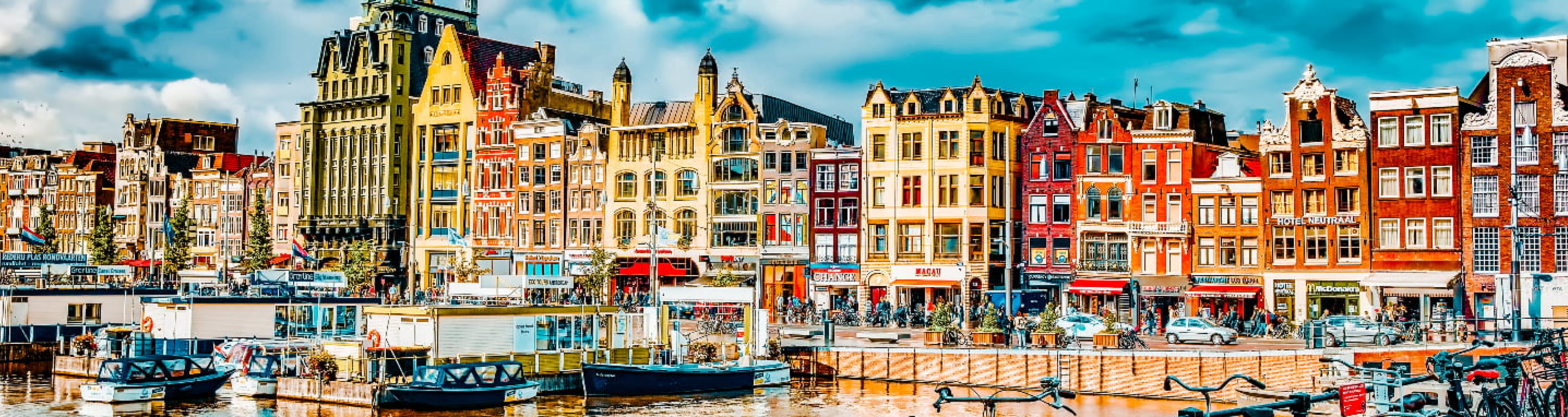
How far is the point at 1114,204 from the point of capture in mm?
74812

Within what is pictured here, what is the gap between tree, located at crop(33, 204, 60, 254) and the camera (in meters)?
120

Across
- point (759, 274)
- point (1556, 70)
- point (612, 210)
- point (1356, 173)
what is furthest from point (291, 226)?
point (1556, 70)

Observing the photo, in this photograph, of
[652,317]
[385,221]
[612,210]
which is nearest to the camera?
[652,317]

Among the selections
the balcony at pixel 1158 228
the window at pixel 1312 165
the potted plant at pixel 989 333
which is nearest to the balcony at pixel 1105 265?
the balcony at pixel 1158 228

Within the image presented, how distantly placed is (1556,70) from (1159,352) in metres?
22.6

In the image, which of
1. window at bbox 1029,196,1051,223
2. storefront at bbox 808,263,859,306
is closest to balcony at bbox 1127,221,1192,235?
window at bbox 1029,196,1051,223

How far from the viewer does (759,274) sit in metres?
85.0

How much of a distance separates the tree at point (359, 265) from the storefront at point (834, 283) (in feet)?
80.0

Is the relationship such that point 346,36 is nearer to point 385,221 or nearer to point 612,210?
point 385,221

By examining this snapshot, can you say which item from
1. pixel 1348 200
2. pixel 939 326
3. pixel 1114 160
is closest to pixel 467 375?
pixel 939 326

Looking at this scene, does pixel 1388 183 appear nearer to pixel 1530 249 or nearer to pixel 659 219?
pixel 1530 249

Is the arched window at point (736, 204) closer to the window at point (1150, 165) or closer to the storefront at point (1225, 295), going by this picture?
the window at point (1150, 165)

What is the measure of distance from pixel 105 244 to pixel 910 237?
57.2 m

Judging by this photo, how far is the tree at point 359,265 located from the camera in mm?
95688
